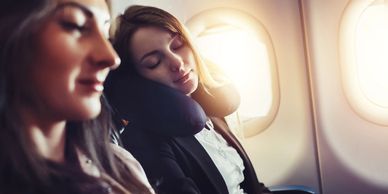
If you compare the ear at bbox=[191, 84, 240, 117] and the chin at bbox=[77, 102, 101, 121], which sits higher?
the chin at bbox=[77, 102, 101, 121]

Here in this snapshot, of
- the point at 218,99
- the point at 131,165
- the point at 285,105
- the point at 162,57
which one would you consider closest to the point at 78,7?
the point at 131,165

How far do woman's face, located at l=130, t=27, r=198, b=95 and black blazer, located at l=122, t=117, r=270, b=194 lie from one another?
14cm

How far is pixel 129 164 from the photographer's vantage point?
84 cm

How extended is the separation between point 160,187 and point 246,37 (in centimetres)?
84

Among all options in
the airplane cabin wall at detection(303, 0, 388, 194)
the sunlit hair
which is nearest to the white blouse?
the sunlit hair

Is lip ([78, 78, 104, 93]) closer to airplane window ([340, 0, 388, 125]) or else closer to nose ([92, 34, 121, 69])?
nose ([92, 34, 121, 69])

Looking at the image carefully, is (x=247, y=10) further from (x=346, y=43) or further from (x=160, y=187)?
(x=160, y=187)

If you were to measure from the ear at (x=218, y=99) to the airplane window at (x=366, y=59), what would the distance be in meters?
0.62

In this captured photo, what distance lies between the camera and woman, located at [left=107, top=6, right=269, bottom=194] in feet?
3.25

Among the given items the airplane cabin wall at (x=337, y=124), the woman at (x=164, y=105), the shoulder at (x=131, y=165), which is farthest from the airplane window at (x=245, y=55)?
the shoulder at (x=131, y=165)

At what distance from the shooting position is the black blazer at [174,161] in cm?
99

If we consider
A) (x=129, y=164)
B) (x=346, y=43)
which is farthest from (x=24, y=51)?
(x=346, y=43)

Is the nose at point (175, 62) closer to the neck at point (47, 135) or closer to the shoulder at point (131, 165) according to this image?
the shoulder at point (131, 165)

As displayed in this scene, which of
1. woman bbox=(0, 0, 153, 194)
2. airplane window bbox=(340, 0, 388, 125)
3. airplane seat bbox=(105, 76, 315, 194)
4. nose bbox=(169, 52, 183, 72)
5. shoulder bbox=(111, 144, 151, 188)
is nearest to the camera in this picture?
woman bbox=(0, 0, 153, 194)
